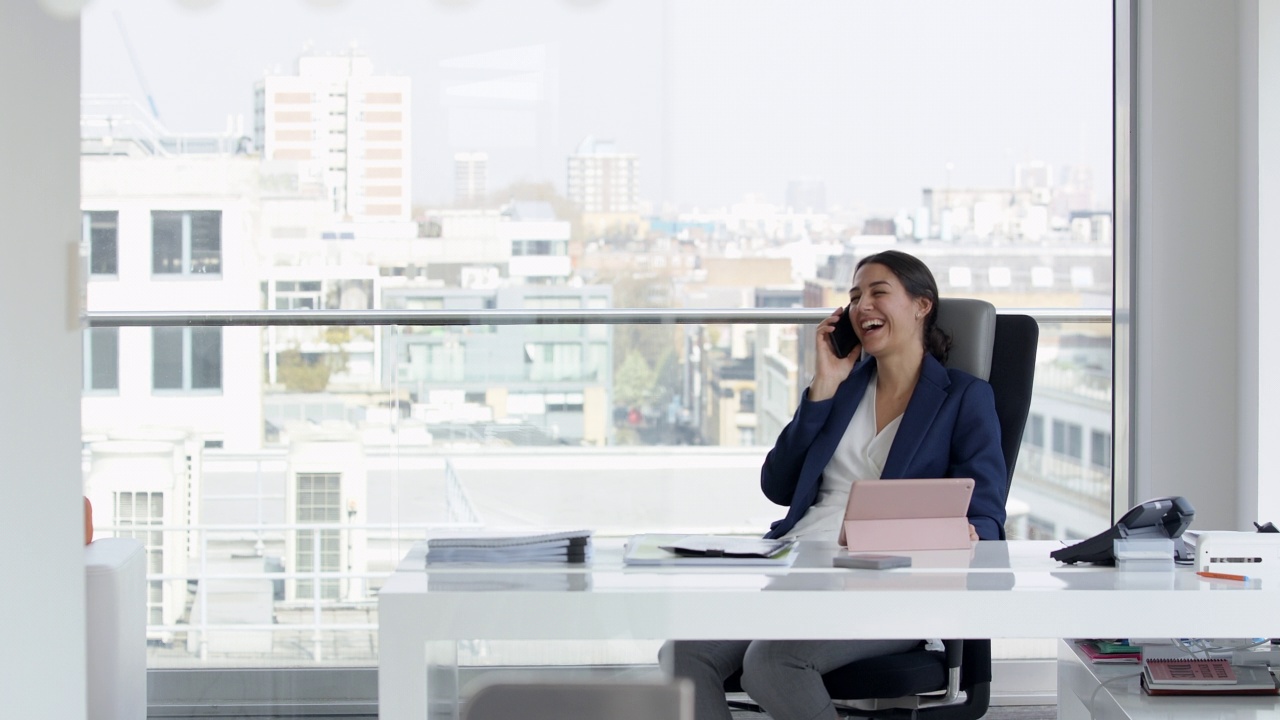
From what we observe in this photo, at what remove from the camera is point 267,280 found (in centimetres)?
339

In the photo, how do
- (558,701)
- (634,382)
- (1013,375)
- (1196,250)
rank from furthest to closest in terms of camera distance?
(634,382), (1196,250), (1013,375), (558,701)

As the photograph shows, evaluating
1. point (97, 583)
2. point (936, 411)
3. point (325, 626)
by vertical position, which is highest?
point (936, 411)

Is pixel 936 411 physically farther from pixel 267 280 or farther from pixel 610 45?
pixel 267 280

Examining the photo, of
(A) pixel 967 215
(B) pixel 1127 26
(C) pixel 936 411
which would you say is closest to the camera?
(C) pixel 936 411

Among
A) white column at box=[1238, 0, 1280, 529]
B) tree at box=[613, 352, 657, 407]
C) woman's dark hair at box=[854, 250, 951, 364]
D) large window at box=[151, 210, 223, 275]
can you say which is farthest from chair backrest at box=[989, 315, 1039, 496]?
large window at box=[151, 210, 223, 275]

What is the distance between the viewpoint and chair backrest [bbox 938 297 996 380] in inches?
92.0

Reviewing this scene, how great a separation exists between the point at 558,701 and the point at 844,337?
129 cm

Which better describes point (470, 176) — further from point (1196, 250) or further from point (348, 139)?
point (1196, 250)

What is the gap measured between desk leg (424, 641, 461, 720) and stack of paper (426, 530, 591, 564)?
0.45 ft

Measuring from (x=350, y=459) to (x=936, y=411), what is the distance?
5.73 feet

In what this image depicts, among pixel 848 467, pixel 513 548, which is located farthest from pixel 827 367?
pixel 513 548

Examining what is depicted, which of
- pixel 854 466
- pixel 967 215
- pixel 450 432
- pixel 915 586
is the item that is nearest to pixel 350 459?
pixel 450 432

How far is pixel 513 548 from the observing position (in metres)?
1.64

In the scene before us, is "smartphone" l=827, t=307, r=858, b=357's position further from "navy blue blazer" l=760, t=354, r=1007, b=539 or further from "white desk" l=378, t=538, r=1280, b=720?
"white desk" l=378, t=538, r=1280, b=720
